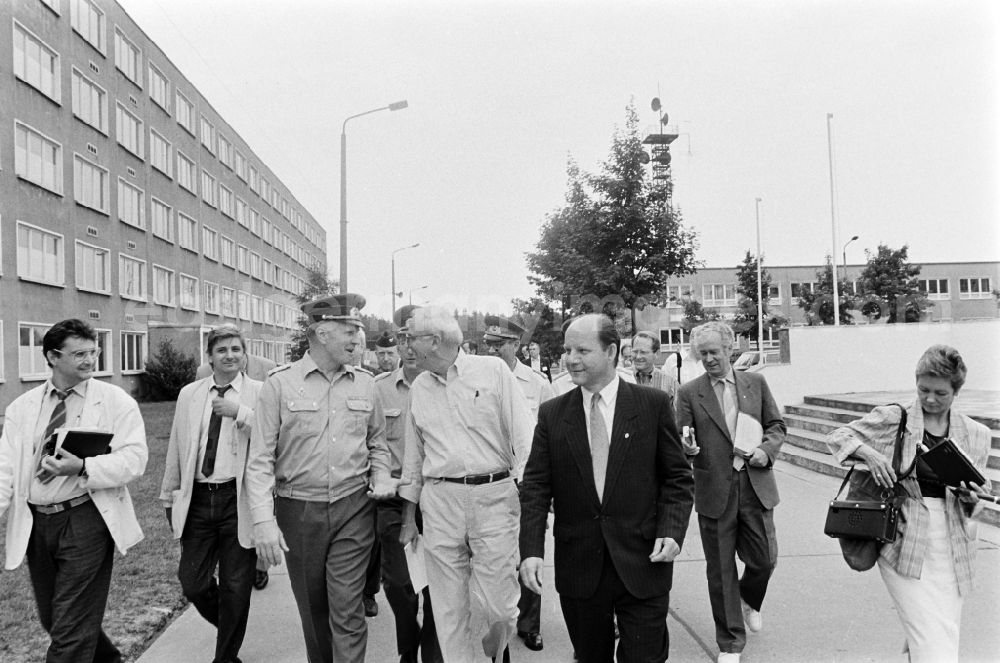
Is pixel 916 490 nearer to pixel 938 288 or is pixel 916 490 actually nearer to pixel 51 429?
pixel 51 429

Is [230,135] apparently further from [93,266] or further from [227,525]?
[227,525]

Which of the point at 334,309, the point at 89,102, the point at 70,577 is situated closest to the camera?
the point at 70,577

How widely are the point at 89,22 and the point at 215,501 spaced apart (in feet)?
95.5

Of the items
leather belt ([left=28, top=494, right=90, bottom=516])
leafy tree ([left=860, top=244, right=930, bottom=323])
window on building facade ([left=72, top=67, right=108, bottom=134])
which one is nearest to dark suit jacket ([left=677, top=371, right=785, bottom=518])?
leather belt ([left=28, top=494, right=90, bottom=516])

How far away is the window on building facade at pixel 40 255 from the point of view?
76.1 ft

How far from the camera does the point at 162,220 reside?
115 feet

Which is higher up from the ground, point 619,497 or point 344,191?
point 344,191

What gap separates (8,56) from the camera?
72.6 feet

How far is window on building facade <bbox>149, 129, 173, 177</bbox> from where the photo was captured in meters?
33.3

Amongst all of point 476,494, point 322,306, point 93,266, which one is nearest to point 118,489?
point 322,306

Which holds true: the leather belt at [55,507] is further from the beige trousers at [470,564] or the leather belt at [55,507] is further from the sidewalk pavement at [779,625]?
the beige trousers at [470,564]

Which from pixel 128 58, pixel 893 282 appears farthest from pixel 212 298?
pixel 893 282

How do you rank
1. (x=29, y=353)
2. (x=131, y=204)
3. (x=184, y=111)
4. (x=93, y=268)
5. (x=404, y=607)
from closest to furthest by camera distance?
(x=404, y=607) → (x=29, y=353) → (x=93, y=268) → (x=131, y=204) → (x=184, y=111)

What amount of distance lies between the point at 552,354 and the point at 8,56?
60.9 feet
